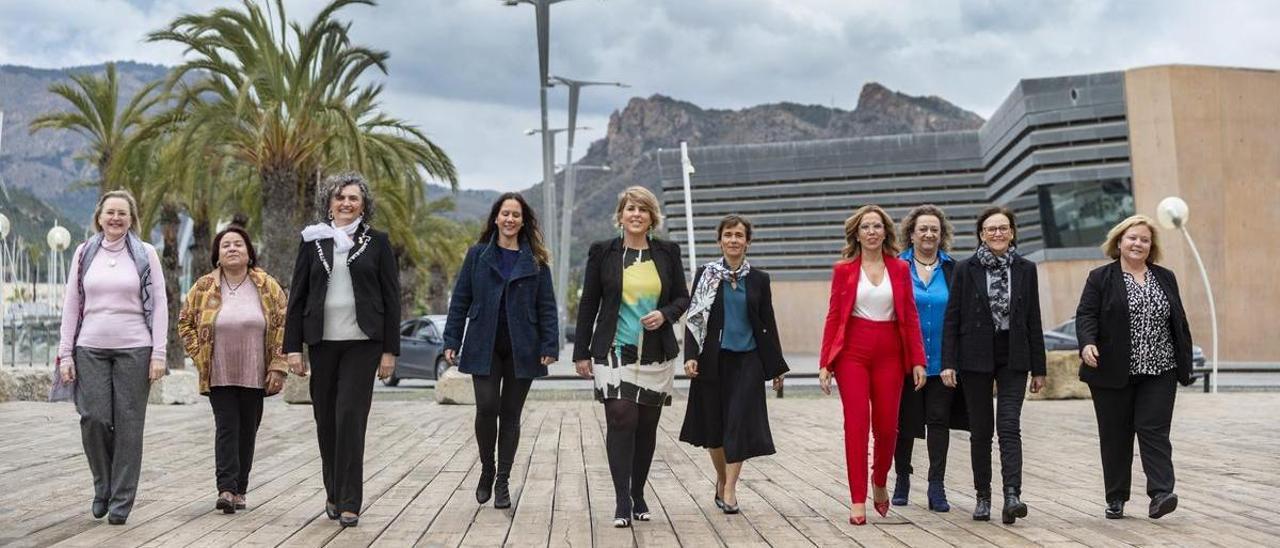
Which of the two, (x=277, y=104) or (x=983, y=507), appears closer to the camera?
(x=983, y=507)

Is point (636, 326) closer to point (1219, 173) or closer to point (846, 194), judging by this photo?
point (1219, 173)

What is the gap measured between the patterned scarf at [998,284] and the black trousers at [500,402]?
258cm

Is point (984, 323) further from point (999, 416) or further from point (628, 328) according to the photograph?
point (628, 328)

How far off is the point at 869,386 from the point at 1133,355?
4.90 feet

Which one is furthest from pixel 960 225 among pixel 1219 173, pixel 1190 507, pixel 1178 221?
pixel 1190 507

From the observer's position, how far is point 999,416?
7695mm

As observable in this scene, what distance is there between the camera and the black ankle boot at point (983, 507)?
24.6 ft

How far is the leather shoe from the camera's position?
290 inches

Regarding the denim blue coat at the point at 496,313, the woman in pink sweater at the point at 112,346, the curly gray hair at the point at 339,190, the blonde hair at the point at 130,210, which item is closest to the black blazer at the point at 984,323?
the denim blue coat at the point at 496,313

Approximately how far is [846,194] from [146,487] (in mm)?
57238

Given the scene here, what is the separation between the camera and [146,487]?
29.6ft

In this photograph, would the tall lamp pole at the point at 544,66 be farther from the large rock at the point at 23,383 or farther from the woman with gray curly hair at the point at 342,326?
the woman with gray curly hair at the point at 342,326

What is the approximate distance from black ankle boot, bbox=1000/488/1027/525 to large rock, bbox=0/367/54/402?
16.2m

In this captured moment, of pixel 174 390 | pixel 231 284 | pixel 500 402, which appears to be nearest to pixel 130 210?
pixel 231 284
